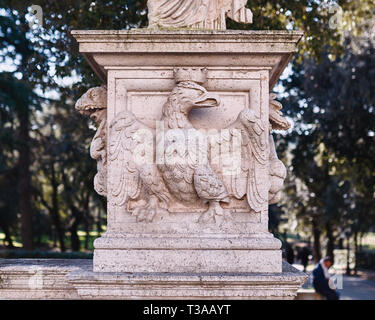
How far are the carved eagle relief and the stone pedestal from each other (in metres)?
0.05

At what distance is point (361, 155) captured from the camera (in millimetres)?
15859

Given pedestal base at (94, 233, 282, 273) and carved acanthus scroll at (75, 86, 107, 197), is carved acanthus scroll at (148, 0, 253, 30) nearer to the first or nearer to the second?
carved acanthus scroll at (75, 86, 107, 197)

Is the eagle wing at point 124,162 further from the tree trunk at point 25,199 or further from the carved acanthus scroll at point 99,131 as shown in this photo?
the tree trunk at point 25,199

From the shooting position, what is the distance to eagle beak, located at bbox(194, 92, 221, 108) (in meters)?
4.30

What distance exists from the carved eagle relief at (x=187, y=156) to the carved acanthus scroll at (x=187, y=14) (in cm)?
54

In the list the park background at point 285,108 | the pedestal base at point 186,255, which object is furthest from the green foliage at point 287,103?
the pedestal base at point 186,255

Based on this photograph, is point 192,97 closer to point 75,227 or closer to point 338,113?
point 338,113

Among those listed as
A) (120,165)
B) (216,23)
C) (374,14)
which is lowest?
(120,165)

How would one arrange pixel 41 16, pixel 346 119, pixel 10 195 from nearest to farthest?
1. pixel 41 16
2. pixel 346 119
3. pixel 10 195

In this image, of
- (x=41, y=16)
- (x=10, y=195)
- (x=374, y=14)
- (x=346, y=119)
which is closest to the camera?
(x=41, y=16)

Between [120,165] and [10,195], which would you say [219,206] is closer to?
[120,165]

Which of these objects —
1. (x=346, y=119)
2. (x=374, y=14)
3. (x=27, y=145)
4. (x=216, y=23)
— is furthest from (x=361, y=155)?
(x=216, y=23)

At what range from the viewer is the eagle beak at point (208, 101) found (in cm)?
430
